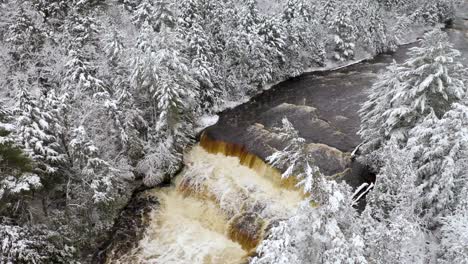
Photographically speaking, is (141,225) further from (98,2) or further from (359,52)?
(359,52)

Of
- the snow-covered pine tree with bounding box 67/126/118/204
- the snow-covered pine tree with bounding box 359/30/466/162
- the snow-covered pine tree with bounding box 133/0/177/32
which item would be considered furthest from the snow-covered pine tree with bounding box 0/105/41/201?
the snow-covered pine tree with bounding box 133/0/177/32

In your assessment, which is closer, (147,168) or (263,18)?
(147,168)

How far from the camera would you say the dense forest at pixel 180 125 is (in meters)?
9.18

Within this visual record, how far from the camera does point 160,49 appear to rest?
2370 cm

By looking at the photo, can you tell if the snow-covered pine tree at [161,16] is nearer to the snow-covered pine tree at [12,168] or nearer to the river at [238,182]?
the river at [238,182]

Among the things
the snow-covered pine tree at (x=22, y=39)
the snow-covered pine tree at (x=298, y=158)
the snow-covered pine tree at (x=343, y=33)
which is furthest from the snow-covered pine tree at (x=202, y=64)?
the snow-covered pine tree at (x=298, y=158)

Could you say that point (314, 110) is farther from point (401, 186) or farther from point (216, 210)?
point (401, 186)

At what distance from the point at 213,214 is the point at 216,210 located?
285 millimetres

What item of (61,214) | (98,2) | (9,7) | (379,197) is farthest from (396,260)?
(9,7)

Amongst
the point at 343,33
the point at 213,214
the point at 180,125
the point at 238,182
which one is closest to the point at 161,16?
the point at 180,125

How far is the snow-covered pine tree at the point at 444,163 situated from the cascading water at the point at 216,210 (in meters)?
7.19

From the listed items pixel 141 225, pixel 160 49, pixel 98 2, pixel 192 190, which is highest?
pixel 98 2

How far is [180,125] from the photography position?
23219 millimetres

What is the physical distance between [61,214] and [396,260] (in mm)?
15921
